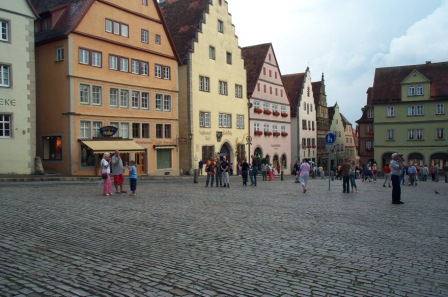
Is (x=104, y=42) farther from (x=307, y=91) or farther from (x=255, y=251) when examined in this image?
(x=307, y=91)

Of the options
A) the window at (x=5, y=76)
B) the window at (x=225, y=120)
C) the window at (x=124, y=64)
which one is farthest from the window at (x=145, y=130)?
the window at (x=5, y=76)

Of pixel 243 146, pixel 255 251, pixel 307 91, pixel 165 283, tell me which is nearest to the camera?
pixel 165 283

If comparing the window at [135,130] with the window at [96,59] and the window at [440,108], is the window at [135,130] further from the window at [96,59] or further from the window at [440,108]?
the window at [440,108]

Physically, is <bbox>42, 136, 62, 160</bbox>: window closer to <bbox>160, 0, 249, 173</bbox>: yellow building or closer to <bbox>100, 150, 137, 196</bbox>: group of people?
<bbox>160, 0, 249, 173</bbox>: yellow building

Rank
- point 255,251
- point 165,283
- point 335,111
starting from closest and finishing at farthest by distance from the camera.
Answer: point 165,283, point 255,251, point 335,111

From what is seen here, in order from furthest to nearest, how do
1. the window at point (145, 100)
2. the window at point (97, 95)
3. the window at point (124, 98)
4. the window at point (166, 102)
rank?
the window at point (166, 102), the window at point (145, 100), the window at point (124, 98), the window at point (97, 95)

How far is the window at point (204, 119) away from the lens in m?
44.3

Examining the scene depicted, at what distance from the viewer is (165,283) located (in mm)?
6211

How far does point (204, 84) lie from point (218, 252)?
1484 inches

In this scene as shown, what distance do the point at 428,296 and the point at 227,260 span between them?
3057 mm

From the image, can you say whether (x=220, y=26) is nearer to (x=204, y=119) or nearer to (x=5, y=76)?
(x=204, y=119)

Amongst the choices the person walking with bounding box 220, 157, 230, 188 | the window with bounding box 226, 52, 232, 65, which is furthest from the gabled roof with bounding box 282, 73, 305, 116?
the person walking with bounding box 220, 157, 230, 188

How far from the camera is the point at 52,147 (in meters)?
33.4

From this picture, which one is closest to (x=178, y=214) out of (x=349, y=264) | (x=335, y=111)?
(x=349, y=264)
